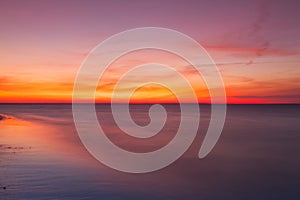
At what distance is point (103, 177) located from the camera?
1425 centimetres

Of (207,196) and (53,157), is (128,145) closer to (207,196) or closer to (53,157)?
(53,157)

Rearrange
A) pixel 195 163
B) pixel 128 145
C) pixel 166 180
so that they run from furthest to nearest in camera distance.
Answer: pixel 128 145
pixel 195 163
pixel 166 180

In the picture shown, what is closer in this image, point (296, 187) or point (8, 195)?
point (8, 195)

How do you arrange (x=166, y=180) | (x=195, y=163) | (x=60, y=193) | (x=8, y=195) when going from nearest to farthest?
1. (x=8, y=195)
2. (x=60, y=193)
3. (x=166, y=180)
4. (x=195, y=163)

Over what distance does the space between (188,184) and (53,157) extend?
9451mm

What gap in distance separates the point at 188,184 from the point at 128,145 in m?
12.1

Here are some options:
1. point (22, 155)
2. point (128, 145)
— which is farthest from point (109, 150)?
point (22, 155)

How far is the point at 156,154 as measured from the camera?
2123 cm

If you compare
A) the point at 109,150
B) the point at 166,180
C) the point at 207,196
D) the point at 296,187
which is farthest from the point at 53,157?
the point at 296,187

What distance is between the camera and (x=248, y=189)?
13.1 meters

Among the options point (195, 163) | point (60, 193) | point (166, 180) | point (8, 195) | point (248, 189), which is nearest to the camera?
point (8, 195)

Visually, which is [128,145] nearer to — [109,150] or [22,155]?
[109,150]

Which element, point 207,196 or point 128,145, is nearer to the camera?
point 207,196

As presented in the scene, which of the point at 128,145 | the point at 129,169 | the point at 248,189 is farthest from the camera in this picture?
the point at 128,145
